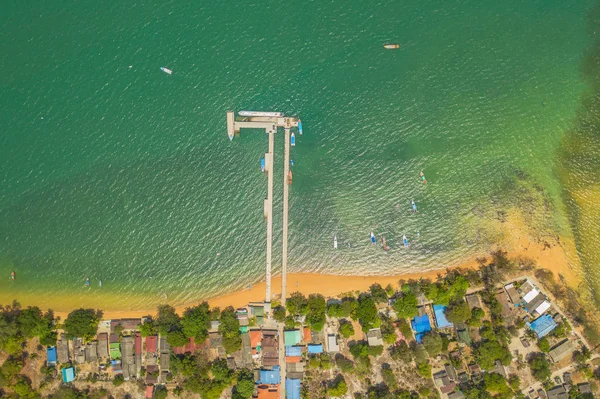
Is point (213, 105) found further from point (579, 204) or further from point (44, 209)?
point (579, 204)

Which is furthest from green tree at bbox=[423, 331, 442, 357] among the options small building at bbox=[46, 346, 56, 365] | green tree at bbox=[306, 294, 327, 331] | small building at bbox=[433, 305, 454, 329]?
small building at bbox=[46, 346, 56, 365]

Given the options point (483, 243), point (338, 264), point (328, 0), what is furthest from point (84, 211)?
point (483, 243)

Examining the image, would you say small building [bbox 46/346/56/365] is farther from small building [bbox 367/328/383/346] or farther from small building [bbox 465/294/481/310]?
small building [bbox 465/294/481/310]

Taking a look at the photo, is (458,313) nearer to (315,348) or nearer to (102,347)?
(315,348)

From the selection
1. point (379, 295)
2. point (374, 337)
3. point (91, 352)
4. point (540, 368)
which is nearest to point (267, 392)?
point (374, 337)

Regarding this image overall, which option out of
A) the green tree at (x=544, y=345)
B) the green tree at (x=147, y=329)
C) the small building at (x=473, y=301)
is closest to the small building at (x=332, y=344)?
the small building at (x=473, y=301)

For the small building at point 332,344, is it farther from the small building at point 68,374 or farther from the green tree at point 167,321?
the small building at point 68,374
